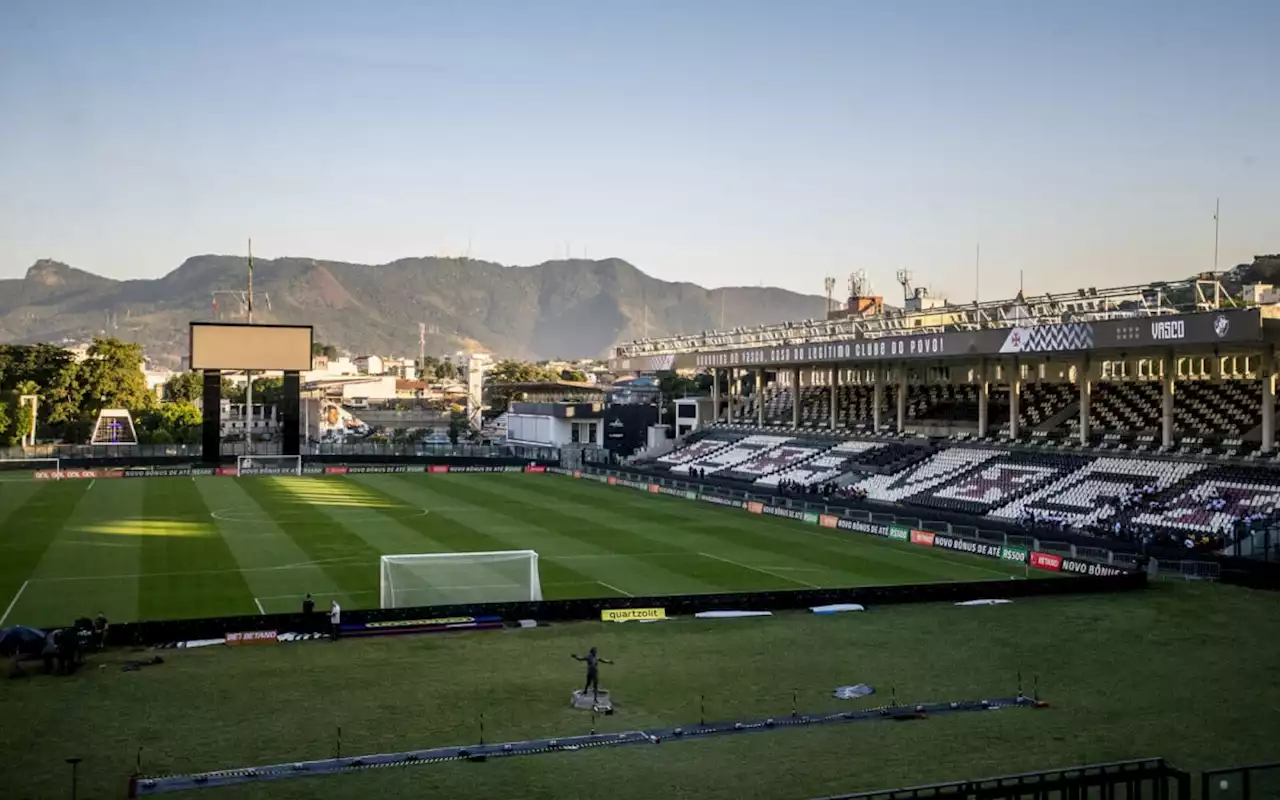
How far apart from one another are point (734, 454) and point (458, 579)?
152 feet

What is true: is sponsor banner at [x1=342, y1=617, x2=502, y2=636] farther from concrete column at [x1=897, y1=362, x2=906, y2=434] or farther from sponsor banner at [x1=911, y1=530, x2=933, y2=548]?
concrete column at [x1=897, y1=362, x2=906, y2=434]

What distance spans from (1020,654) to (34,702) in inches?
794

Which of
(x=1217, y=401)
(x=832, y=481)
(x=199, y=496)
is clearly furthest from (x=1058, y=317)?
(x=199, y=496)

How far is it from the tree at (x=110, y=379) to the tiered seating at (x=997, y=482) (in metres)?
84.6

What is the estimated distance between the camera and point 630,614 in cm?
2955

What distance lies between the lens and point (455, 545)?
42594mm

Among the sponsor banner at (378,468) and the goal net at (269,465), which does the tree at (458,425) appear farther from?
the goal net at (269,465)

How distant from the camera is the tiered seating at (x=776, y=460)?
2753 inches

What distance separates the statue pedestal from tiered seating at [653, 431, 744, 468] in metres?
57.9

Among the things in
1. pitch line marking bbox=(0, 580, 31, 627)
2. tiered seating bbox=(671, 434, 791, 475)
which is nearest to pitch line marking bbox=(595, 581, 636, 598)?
pitch line marking bbox=(0, 580, 31, 627)

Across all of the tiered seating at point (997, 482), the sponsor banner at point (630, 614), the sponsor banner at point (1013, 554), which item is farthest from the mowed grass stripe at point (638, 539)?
the tiered seating at point (997, 482)

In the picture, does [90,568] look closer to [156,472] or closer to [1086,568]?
[1086,568]

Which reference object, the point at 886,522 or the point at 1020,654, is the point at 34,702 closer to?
the point at 1020,654

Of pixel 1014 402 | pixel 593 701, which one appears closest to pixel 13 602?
pixel 593 701
